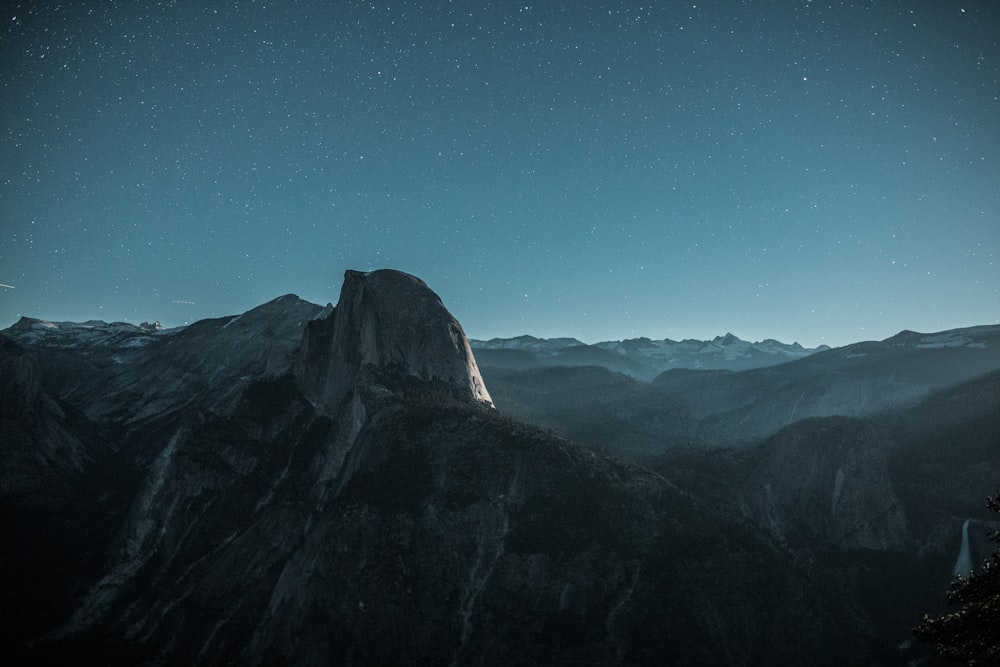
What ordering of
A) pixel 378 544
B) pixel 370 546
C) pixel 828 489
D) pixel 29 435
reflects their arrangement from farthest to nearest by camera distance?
pixel 29 435
pixel 828 489
pixel 378 544
pixel 370 546

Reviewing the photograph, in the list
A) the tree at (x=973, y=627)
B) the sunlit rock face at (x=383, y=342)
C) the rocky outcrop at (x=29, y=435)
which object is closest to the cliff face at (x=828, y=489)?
the sunlit rock face at (x=383, y=342)

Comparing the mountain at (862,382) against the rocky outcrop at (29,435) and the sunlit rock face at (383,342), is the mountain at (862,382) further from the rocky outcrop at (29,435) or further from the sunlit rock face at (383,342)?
the rocky outcrop at (29,435)

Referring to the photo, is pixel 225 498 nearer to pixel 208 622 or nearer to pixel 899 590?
pixel 208 622

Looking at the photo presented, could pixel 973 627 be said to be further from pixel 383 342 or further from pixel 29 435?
pixel 29 435

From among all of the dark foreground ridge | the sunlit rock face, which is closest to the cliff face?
the dark foreground ridge

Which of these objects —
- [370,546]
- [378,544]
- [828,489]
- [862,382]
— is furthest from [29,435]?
[862,382]

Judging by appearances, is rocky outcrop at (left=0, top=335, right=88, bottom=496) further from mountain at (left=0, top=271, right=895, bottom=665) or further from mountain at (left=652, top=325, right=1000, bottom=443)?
mountain at (left=652, top=325, right=1000, bottom=443)

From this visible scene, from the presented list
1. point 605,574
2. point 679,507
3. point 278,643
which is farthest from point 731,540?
point 278,643
